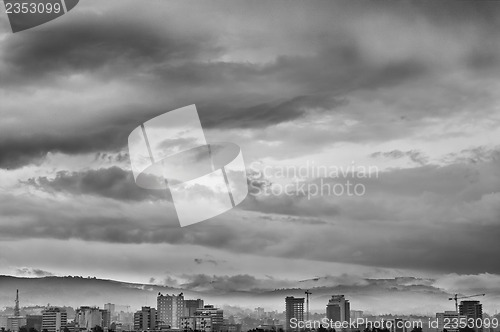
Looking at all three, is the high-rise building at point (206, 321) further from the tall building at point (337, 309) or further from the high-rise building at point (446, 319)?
the high-rise building at point (446, 319)

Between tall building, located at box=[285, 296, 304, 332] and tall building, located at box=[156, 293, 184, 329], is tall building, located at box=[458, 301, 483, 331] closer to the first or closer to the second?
tall building, located at box=[285, 296, 304, 332]

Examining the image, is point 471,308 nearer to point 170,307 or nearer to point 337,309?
point 337,309

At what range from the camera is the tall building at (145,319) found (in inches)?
5723

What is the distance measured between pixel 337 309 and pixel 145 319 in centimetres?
3346

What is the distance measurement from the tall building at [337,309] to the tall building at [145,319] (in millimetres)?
29814

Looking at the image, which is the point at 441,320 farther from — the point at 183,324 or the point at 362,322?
the point at 183,324

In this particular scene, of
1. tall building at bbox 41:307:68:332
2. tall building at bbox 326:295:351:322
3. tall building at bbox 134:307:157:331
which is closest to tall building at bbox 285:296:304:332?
tall building at bbox 326:295:351:322

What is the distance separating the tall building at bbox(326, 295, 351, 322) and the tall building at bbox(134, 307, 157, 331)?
29814 mm

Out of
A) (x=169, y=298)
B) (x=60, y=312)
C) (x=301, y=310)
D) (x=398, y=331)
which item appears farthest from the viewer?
(x=169, y=298)

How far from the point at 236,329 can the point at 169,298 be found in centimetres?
4372

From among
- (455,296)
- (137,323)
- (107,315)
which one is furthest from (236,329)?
(455,296)

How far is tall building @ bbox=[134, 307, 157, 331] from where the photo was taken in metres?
145

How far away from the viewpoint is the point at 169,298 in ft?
602

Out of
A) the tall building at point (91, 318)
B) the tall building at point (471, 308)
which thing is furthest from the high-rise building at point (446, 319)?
the tall building at point (91, 318)
